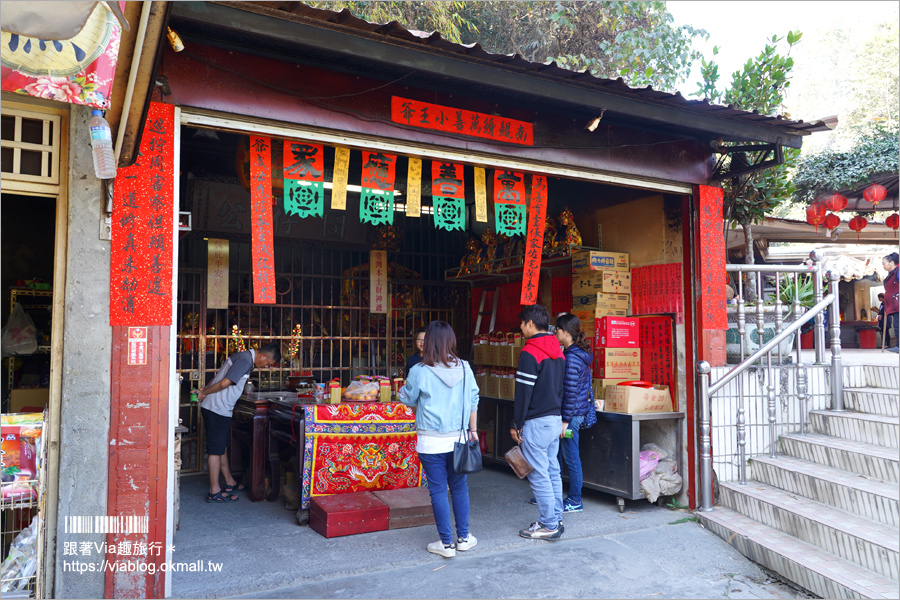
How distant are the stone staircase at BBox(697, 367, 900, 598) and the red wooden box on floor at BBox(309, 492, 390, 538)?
9.78 ft

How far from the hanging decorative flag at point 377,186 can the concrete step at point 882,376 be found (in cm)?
513

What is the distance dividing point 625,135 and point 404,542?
14.1 ft

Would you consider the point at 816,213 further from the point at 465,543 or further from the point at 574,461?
the point at 465,543

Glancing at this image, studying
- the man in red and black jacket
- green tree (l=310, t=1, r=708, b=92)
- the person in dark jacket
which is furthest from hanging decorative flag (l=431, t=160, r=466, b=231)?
the person in dark jacket

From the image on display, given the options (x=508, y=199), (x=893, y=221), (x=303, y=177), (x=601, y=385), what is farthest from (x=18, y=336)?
(x=893, y=221)

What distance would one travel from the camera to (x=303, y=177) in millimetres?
4742

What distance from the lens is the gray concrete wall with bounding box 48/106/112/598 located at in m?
3.60

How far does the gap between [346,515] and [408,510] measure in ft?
1.86

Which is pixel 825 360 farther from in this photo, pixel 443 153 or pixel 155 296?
pixel 155 296

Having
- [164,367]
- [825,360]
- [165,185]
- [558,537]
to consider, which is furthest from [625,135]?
[164,367]

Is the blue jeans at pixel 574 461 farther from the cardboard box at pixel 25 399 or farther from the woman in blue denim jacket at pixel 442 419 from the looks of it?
the cardboard box at pixel 25 399

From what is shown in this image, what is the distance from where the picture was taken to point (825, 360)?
663cm

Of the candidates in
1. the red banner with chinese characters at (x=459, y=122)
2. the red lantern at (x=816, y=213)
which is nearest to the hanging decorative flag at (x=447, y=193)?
the red banner with chinese characters at (x=459, y=122)

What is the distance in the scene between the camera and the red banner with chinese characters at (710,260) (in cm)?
608
